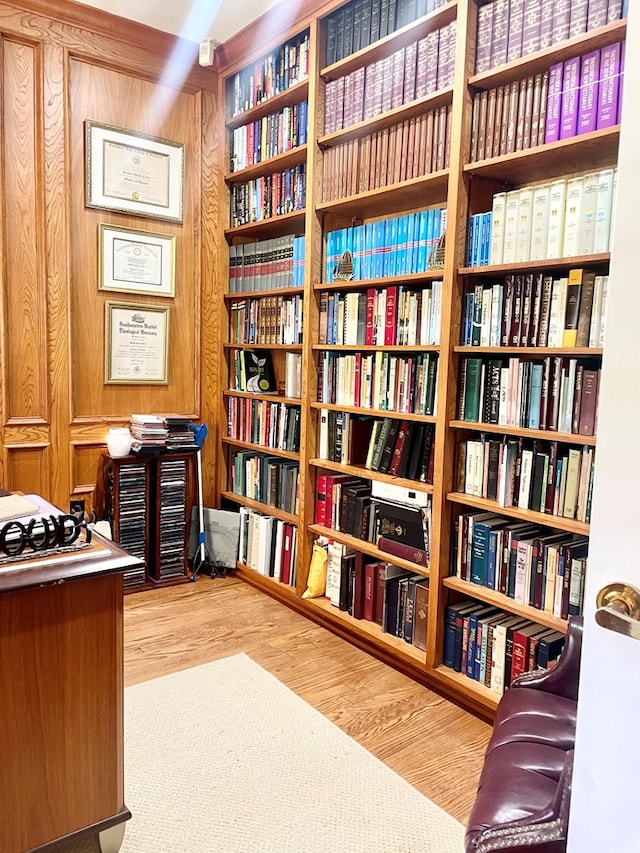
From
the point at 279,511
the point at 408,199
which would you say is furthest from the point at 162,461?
the point at 408,199

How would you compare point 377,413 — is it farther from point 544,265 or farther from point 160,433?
point 160,433

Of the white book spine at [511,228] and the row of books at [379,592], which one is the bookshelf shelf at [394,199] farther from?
the row of books at [379,592]

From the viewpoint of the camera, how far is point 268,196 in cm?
343

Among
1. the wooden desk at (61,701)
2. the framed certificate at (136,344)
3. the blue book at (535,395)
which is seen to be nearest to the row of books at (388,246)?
the blue book at (535,395)

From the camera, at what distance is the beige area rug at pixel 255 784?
170 centimetres

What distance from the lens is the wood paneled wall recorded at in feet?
10.2

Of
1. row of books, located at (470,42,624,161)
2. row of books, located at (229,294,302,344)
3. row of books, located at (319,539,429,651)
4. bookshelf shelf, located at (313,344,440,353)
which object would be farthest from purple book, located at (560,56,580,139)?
row of books, located at (319,539,429,651)

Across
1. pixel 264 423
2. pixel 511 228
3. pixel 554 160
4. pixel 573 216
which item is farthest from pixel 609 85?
pixel 264 423

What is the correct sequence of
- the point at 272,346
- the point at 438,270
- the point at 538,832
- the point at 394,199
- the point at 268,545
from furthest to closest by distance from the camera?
the point at 268,545 → the point at 272,346 → the point at 394,199 → the point at 438,270 → the point at 538,832

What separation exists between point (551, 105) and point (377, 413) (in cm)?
132

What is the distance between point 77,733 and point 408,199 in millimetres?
2390

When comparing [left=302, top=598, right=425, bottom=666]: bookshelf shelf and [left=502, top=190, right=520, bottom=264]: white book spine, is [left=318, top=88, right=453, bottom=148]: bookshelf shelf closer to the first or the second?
[left=502, top=190, right=520, bottom=264]: white book spine

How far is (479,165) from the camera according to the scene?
2.25 meters

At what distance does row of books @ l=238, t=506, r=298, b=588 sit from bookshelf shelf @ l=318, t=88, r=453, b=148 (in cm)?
194
